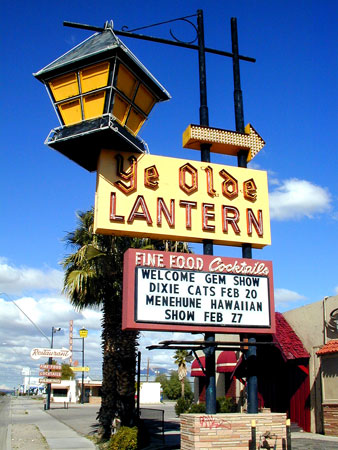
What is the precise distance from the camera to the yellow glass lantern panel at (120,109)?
13.6 meters

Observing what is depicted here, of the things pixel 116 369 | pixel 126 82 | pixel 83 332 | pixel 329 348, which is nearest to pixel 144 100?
pixel 126 82

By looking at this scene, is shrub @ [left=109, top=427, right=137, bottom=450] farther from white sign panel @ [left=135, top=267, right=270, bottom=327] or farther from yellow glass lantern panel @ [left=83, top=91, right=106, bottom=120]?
yellow glass lantern panel @ [left=83, top=91, right=106, bottom=120]

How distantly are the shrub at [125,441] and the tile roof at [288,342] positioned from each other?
7754 millimetres

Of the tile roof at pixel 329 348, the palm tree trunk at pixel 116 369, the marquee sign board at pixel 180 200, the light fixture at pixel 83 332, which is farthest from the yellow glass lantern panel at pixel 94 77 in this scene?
the light fixture at pixel 83 332

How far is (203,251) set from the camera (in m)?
14.1

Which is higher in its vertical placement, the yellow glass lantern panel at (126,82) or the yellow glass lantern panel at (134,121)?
the yellow glass lantern panel at (126,82)

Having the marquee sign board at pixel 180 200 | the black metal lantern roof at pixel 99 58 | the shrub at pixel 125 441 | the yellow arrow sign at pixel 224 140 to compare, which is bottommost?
the shrub at pixel 125 441

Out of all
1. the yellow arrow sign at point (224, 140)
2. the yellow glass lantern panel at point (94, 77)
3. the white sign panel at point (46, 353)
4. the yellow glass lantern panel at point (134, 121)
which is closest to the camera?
the yellow glass lantern panel at point (94, 77)

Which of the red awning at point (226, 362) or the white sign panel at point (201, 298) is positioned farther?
the red awning at point (226, 362)

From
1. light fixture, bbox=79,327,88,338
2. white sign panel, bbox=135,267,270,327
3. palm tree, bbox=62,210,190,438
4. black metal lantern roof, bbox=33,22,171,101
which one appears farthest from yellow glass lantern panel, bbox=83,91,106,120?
light fixture, bbox=79,327,88,338

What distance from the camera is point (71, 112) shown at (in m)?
13.9

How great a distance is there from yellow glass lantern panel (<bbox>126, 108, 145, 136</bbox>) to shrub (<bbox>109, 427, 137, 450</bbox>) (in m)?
9.61

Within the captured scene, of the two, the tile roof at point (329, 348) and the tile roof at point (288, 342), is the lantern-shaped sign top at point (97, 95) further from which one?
the tile roof at point (288, 342)

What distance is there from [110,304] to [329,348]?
29.8 feet
